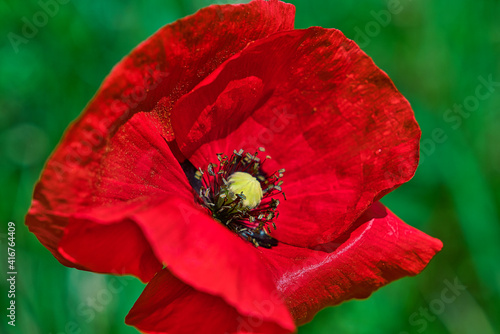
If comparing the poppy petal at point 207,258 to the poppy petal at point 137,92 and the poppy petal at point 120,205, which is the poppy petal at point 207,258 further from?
the poppy petal at point 137,92

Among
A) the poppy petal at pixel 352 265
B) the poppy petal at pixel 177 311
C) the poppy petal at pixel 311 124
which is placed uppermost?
the poppy petal at pixel 311 124

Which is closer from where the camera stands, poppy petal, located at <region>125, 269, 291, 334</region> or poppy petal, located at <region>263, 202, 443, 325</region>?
poppy petal, located at <region>125, 269, 291, 334</region>

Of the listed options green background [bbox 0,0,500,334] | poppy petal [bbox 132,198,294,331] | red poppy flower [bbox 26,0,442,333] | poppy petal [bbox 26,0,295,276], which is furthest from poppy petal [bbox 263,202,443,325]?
green background [bbox 0,0,500,334]

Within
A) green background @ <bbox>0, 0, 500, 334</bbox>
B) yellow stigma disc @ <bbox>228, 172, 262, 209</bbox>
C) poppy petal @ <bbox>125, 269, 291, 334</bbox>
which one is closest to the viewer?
poppy petal @ <bbox>125, 269, 291, 334</bbox>

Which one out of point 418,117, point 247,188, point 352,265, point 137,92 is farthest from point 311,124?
point 418,117

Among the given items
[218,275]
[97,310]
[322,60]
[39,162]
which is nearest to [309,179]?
[322,60]

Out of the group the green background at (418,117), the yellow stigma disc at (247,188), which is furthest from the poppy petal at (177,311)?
the green background at (418,117)

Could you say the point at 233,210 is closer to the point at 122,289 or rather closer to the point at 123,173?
the point at 123,173

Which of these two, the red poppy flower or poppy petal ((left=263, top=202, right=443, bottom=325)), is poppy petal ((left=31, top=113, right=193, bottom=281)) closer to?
the red poppy flower

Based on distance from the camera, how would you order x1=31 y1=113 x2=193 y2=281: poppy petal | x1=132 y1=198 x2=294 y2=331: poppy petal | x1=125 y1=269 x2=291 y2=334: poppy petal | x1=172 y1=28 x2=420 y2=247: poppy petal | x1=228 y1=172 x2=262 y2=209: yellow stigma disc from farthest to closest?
x1=228 y1=172 x2=262 y2=209: yellow stigma disc → x1=172 y1=28 x2=420 y2=247: poppy petal → x1=125 y1=269 x2=291 y2=334: poppy petal → x1=31 y1=113 x2=193 y2=281: poppy petal → x1=132 y1=198 x2=294 y2=331: poppy petal
